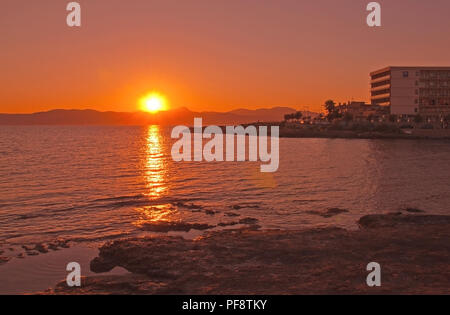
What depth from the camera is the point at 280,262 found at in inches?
473

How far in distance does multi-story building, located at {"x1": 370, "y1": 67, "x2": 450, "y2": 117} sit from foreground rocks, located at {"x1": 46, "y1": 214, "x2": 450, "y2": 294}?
446 feet

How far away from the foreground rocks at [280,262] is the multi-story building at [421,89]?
446ft

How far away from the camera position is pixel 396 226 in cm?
1634

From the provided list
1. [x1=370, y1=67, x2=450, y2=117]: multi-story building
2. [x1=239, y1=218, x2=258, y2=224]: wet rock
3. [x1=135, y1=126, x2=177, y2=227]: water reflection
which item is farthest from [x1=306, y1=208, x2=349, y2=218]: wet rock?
[x1=370, y1=67, x2=450, y2=117]: multi-story building

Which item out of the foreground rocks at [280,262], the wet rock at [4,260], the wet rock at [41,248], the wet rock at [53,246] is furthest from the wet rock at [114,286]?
the wet rock at [53,246]

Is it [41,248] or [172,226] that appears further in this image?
[172,226]

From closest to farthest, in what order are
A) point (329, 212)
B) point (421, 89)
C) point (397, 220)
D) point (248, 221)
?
point (397, 220), point (248, 221), point (329, 212), point (421, 89)

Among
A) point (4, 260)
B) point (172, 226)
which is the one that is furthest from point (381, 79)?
point (4, 260)

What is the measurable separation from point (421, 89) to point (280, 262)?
14477cm

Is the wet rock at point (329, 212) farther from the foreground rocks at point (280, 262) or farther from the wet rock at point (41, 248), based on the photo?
the wet rock at point (41, 248)

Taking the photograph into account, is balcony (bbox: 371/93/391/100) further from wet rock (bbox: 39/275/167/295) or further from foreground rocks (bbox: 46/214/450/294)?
wet rock (bbox: 39/275/167/295)

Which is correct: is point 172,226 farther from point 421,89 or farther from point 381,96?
point 381,96
